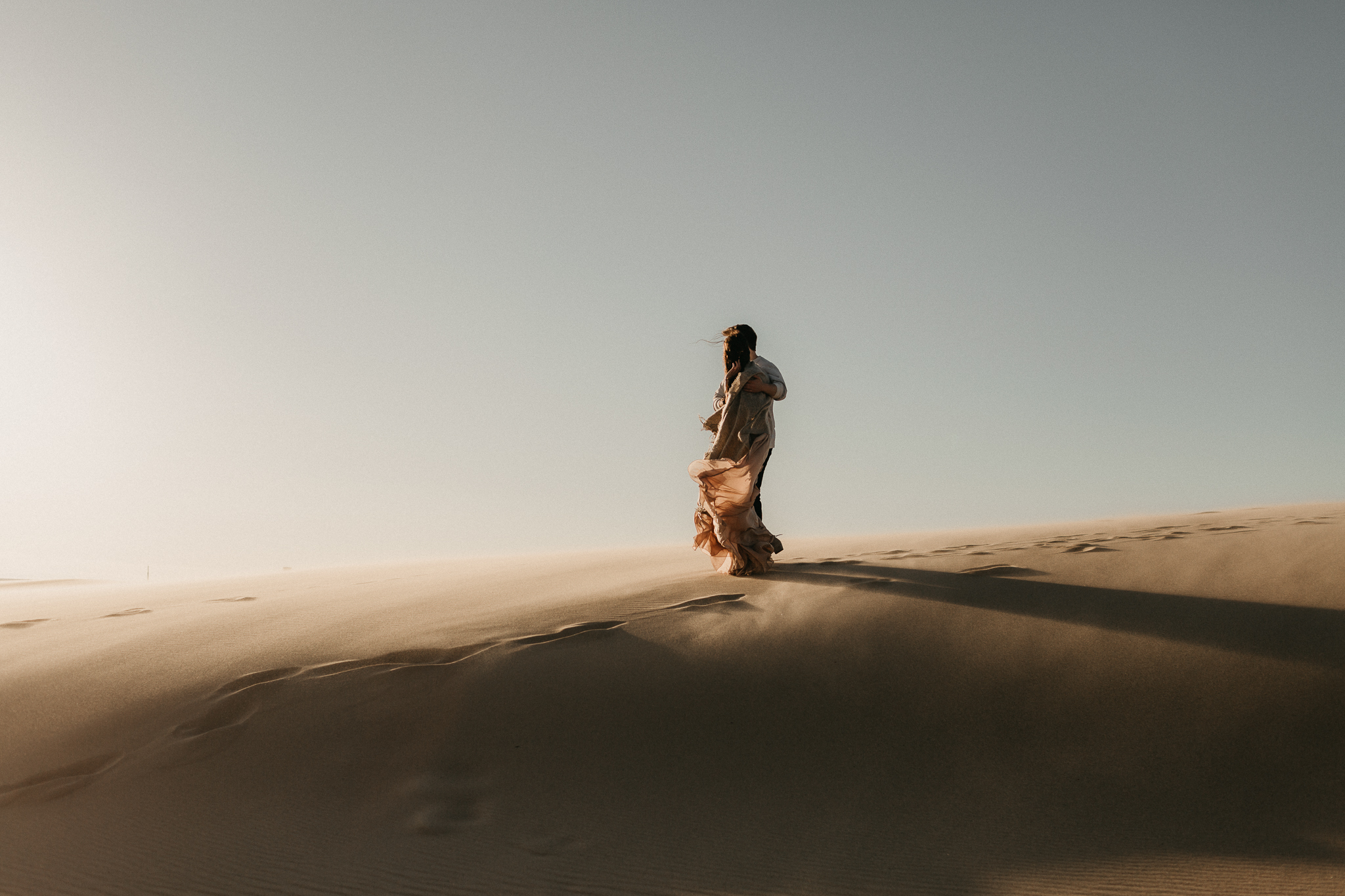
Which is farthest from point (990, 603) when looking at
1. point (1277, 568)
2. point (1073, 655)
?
point (1277, 568)

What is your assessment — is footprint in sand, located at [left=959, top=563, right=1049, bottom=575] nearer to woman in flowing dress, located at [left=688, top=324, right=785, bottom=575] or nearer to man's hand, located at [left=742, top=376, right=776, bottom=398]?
woman in flowing dress, located at [left=688, top=324, right=785, bottom=575]

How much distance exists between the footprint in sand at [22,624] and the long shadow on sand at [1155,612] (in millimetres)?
5888

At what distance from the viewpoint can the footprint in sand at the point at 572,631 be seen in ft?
15.0

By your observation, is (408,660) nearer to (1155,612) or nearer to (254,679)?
(254,679)

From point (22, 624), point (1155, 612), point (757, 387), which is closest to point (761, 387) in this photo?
point (757, 387)

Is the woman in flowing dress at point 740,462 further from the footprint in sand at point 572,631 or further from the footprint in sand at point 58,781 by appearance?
the footprint in sand at point 58,781

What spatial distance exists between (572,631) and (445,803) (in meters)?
1.67

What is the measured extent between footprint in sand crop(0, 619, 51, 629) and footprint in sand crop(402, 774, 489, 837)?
15.0 ft

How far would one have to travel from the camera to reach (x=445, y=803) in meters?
3.15

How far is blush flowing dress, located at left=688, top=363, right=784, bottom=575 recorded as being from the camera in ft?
20.1

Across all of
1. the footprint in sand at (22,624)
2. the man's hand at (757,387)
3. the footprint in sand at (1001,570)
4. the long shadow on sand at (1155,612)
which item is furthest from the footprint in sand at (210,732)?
the footprint in sand at (1001,570)

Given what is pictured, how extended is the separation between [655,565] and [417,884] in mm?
5787

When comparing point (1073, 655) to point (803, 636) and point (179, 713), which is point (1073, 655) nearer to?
point (803, 636)

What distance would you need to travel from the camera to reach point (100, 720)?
373cm
